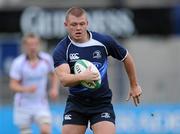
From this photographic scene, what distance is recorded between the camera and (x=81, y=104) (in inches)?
375

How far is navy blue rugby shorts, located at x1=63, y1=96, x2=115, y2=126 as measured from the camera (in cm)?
948

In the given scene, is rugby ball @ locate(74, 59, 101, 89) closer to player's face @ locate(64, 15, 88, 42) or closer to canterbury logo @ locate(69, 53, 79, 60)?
canterbury logo @ locate(69, 53, 79, 60)

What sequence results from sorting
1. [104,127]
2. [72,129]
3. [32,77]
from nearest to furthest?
[104,127] → [72,129] → [32,77]

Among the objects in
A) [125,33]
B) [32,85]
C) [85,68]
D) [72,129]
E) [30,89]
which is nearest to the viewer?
[85,68]

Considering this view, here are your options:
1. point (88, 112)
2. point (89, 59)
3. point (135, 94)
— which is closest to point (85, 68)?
point (89, 59)

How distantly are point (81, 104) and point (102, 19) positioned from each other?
1702cm

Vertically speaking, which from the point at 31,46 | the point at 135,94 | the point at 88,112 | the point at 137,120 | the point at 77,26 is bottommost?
the point at 137,120

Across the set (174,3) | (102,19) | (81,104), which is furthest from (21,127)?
(174,3)

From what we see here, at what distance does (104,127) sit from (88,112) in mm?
316

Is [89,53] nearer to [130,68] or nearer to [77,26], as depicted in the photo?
[77,26]

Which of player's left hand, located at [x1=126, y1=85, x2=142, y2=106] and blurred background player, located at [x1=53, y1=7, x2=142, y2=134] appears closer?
blurred background player, located at [x1=53, y1=7, x2=142, y2=134]

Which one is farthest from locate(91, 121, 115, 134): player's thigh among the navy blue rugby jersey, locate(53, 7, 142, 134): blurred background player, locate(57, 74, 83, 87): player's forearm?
locate(57, 74, 83, 87): player's forearm

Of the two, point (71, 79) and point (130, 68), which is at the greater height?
point (130, 68)

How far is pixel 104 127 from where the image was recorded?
9305 millimetres
